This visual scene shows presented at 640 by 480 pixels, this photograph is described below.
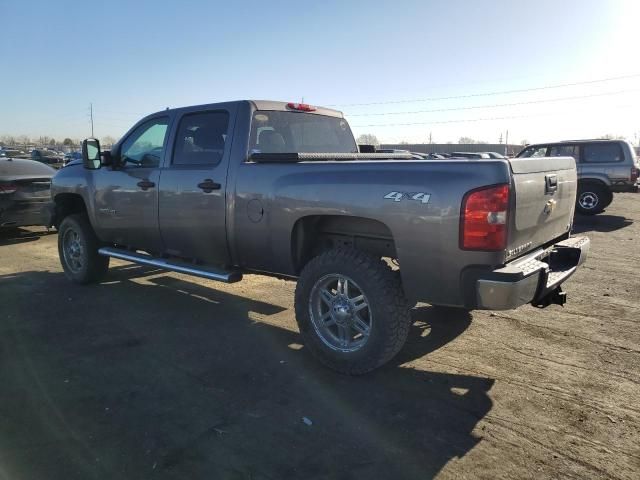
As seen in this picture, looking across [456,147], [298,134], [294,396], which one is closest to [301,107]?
Result: [298,134]

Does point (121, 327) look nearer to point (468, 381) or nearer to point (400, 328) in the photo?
point (400, 328)

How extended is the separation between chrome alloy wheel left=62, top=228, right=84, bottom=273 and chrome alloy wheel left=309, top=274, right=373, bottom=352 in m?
3.95

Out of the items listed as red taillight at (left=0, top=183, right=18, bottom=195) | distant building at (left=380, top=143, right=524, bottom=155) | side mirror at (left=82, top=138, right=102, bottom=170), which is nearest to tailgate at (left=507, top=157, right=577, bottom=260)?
side mirror at (left=82, top=138, right=102, bottom=170)

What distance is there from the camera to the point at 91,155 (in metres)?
5.81

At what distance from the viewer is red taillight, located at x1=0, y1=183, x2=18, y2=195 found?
9.06 metres

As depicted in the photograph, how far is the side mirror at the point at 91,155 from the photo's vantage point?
576 cm

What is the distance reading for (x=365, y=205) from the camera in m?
3.52

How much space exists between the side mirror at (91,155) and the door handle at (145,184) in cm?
84

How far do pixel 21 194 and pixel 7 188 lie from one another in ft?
0.80

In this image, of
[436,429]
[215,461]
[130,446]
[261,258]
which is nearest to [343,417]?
[436,429]

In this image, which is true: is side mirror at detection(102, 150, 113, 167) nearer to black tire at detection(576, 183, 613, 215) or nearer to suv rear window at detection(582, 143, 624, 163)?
black tire at detection(576, 183, 613, 215)

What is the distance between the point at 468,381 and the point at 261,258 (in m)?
1.98

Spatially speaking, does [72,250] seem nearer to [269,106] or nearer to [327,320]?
[269,106]

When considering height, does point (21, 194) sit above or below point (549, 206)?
below
